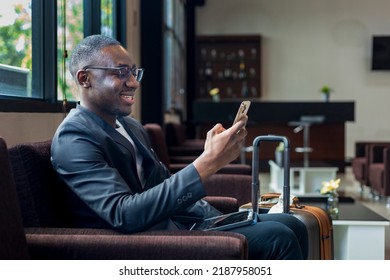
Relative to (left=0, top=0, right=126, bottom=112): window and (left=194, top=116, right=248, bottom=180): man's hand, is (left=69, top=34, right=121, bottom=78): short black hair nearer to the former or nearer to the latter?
(left=0, top=0, right=126, bottom=112): window

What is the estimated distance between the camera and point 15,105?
2.25 metres

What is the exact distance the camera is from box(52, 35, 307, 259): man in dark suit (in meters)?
1.72

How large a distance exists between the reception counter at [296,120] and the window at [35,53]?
6.44 m

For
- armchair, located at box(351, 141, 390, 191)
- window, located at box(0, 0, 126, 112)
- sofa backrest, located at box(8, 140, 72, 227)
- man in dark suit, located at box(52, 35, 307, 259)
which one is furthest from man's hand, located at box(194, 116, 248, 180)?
armchair, located at box(351, 141, 390, 191)

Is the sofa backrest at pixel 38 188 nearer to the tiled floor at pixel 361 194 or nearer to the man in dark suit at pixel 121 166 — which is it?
the man in dark suit at pixel 121 166

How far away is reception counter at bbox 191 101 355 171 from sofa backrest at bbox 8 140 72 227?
7889mm

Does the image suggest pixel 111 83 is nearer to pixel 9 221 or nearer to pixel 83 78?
pixel 83 78

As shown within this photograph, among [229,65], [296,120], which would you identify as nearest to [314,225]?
[296,120]

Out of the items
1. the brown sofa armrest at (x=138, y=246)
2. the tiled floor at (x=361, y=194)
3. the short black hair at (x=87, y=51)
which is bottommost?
the tiled floor at (x=361, y=194)

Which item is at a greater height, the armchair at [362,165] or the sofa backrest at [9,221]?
the sofa backrest at [9,221]

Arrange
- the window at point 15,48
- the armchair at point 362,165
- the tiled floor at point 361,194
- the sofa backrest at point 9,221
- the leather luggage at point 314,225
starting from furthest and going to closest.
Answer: the armchair at point 362,165 → the tiled floor at point 361,194 → the window at point 15,48 → the leather luggage at point 314,225 → the sofa backrest at point 9,221

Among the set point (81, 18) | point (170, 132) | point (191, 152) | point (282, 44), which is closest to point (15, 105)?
point (81, 18)

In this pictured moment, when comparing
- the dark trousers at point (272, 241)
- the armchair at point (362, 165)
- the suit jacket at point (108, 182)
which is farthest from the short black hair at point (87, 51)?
the armchair at point (362, 165)

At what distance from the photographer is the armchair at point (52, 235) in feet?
4.99
